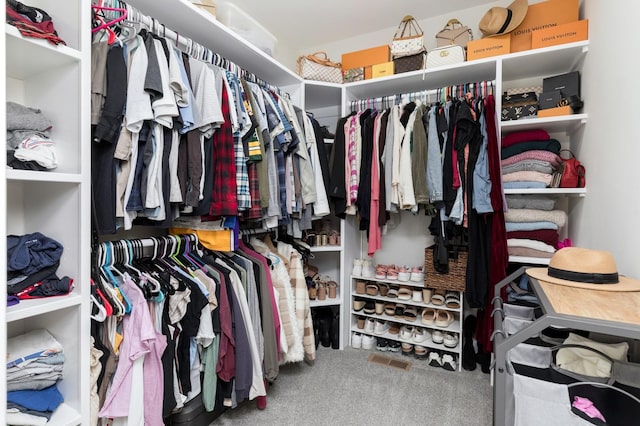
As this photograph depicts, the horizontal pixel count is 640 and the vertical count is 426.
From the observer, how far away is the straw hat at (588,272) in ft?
3.35

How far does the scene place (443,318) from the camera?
233 cm

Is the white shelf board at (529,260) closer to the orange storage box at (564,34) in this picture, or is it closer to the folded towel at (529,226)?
the folded towel at (529,226)

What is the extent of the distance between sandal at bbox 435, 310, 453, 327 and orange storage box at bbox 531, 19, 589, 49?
5.71 feet

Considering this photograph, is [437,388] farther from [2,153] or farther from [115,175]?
[2,153]

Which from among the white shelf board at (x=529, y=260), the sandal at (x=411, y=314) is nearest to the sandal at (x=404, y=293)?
the sandal at (x=411, y=314)

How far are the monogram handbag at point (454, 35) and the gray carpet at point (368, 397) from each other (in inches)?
84.2

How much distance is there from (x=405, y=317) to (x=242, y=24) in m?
2.16

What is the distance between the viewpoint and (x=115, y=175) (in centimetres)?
120

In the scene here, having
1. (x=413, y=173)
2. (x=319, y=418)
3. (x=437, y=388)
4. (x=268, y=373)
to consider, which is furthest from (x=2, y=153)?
(x=437, y=388)

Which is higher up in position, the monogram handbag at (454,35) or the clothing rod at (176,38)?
the monogram handbag at (454,35)

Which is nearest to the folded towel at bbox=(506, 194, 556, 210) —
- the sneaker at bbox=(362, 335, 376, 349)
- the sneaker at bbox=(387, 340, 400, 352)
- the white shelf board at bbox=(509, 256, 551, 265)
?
the white shelf board at bbox=(509, 256, 551, 265)

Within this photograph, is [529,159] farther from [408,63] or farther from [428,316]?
[428,316]

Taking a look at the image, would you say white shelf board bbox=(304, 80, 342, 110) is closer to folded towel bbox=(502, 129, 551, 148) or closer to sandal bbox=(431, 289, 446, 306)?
folded towel bbox=(502, 129, 551, 148)

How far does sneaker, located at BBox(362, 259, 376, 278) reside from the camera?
2537 millimetres
